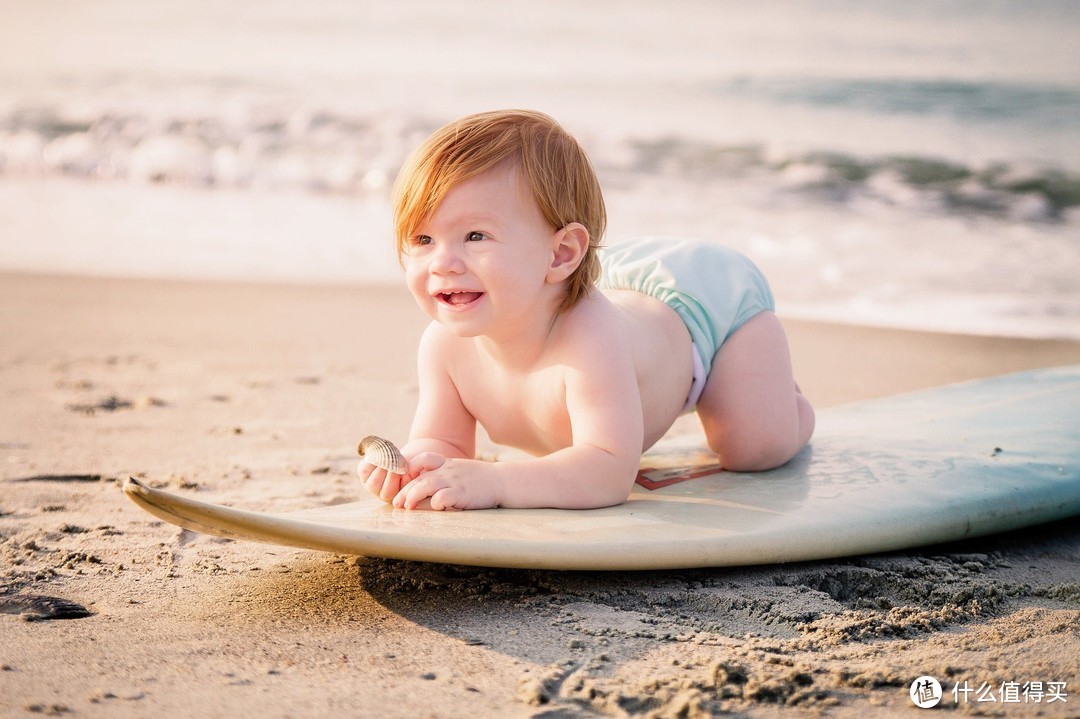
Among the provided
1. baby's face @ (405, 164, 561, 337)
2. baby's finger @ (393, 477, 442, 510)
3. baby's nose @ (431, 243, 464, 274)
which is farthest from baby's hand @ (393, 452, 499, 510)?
baby's nose @ (431, 243, 464, 274)

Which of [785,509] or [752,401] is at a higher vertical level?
[752,401]

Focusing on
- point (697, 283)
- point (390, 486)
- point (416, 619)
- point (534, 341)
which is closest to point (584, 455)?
point (534, 341)

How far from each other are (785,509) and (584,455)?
0.46m

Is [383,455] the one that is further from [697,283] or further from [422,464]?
[697,283]

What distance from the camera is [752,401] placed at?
2678 millimetres

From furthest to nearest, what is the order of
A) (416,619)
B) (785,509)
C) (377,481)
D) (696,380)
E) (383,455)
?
(696,380) → (785,509) → (377,481) → (383,455) → (416,619)

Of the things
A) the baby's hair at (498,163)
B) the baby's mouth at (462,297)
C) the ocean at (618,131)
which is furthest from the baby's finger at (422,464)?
the ocean at (618,131)

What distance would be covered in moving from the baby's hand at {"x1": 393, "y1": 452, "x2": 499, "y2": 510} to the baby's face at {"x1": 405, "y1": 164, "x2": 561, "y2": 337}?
266 mm

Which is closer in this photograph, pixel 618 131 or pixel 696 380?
pixel 696 380

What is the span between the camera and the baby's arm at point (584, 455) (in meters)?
2.24

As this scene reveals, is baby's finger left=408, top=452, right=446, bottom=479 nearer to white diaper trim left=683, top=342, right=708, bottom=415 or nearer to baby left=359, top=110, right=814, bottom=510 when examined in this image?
baby left=359, top=110, right=814, bottom=510

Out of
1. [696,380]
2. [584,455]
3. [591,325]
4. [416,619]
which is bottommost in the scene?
[416,619]

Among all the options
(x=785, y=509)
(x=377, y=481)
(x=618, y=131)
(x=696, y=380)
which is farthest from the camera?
(x=618, y=131)

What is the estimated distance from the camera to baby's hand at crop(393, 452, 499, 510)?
2.18m
